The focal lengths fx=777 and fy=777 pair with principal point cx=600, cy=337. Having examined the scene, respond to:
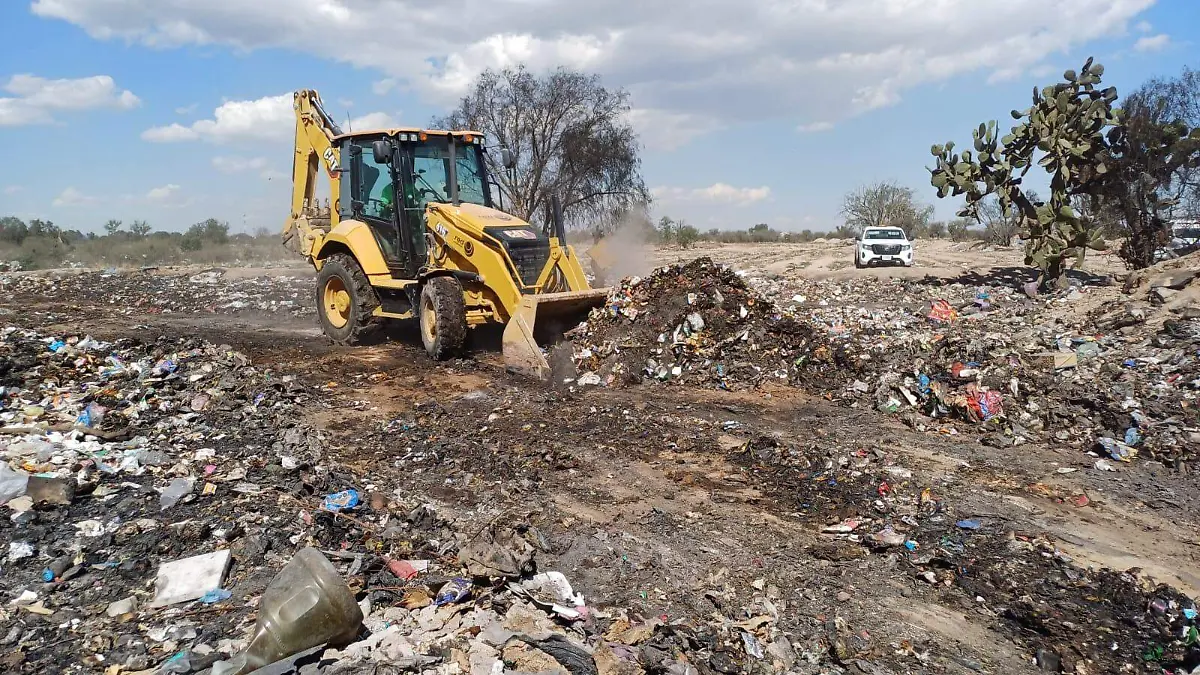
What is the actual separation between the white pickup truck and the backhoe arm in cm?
1335

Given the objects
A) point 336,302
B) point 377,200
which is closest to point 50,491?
point 377,200

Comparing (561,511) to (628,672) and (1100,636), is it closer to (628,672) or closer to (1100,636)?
(628,672)

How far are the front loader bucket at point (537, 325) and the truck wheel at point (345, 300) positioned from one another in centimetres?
216

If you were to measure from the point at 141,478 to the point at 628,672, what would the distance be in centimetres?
339

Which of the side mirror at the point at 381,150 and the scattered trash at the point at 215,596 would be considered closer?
the scattered trash at the point at 215,596

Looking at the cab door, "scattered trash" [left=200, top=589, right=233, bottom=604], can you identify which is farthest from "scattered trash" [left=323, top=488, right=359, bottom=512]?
the cab door

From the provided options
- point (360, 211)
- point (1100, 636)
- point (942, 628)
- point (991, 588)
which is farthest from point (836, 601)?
point (360, 211)

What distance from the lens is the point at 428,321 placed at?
27.8ft

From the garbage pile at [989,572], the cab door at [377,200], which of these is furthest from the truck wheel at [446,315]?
the garbage pile at [989,572]

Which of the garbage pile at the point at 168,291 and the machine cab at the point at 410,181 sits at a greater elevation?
the machine cab at the point at 410,181

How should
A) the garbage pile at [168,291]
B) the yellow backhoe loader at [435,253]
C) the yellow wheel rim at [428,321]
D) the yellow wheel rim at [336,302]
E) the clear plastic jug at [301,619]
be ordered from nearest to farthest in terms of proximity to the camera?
1. the clear plastic jug at [301,619]
2. the yellow backhoe loader at [435,253]
3. the yellow wheel rim at [428,321]
4. the yellow wheel rim at [336,302]
5. the garbage pile at [168,291]

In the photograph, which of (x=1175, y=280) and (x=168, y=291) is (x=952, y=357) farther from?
(x=168, y=291)

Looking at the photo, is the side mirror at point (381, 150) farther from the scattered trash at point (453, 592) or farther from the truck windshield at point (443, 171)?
the scattered trash at point (453, 592)

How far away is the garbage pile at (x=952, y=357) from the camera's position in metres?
6.12
